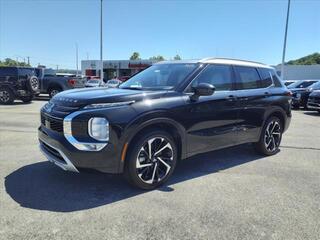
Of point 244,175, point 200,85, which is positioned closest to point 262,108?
point 244,175

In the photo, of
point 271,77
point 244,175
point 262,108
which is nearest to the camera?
point 244,175

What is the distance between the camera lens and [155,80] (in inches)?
202

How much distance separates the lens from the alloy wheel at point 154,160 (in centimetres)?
421

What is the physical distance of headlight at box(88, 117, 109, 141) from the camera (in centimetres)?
384

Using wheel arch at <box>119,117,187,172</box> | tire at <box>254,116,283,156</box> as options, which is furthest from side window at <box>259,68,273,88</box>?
wheel arch at <box>119,117,187,172</box>

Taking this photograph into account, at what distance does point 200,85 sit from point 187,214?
1.83m

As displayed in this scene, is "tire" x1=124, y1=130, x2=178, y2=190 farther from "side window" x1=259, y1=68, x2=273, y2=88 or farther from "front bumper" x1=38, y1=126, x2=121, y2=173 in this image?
"side window" x1=259, y1=68, x2=273, y2=88

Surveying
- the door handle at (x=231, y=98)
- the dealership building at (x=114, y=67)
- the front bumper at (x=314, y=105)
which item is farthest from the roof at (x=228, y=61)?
the dealership building at (x=114, y=67)

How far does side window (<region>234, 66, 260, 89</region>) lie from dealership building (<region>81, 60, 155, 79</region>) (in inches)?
2083

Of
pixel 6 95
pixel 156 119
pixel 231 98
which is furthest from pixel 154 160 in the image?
pixel 6 95

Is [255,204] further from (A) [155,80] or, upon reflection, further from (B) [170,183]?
(A) [155,80]

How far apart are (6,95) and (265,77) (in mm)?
13491

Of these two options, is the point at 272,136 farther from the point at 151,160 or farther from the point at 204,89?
the point at 151,160

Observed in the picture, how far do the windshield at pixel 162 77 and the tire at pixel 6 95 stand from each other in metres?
12.1
